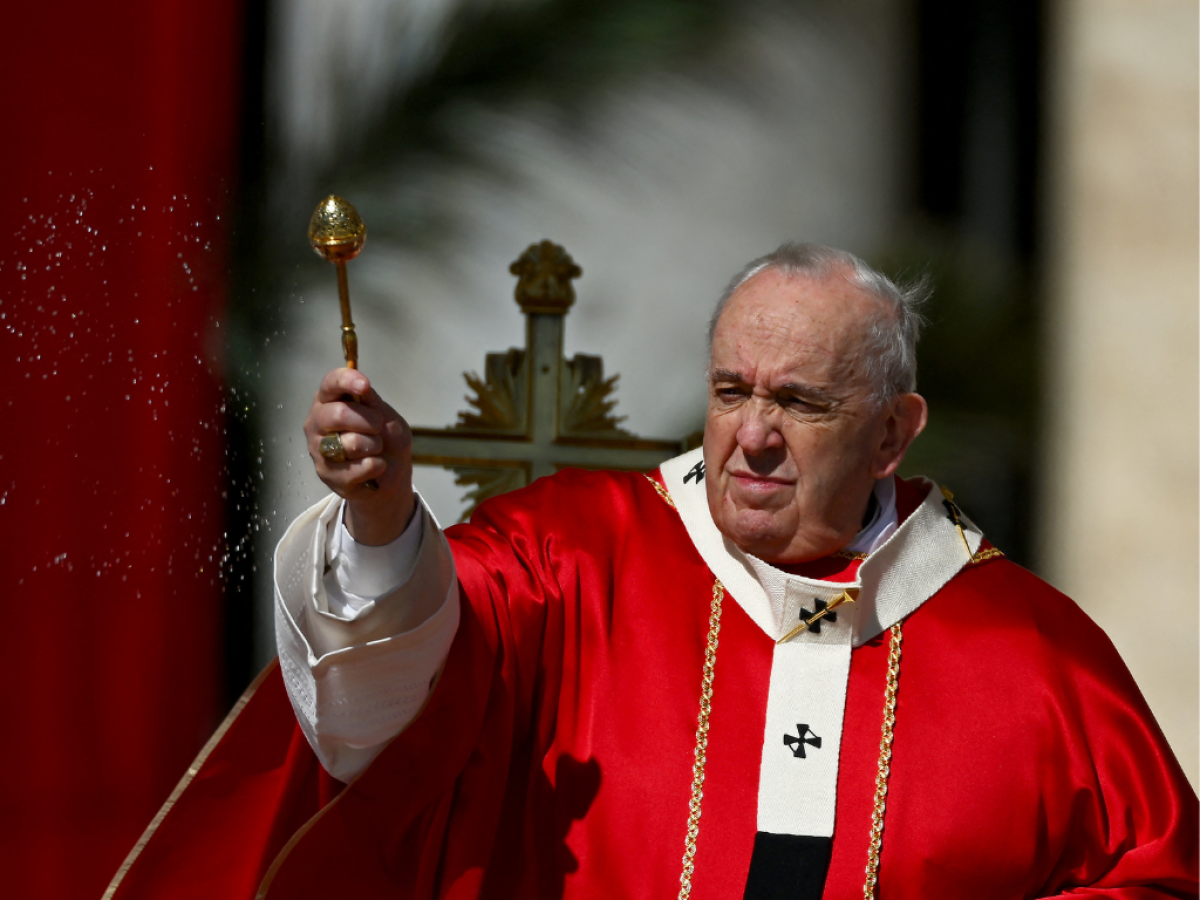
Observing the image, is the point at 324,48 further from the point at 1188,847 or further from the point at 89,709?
the point at 1188,847

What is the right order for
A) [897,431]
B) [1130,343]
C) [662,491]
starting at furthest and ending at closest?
[1130,343], [662,491], [897,431]

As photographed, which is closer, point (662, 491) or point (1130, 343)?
point (662, 491)

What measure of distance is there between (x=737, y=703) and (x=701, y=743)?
10cm

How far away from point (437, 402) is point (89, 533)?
1.01 meters

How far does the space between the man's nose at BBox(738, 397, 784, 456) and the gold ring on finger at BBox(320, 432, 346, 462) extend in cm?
80

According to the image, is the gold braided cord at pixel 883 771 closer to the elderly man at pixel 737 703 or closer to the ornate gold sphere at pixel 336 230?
the elderly man at pixel 737 703

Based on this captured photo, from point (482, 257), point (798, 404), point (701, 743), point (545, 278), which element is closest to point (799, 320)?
point (798, 404)

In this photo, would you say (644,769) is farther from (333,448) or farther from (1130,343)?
(1130,343)

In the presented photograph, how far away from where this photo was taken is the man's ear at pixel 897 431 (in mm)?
2556

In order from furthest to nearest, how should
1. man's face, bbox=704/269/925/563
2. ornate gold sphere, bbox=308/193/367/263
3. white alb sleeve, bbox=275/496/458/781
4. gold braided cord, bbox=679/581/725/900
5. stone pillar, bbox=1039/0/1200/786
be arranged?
stone pillar, bbox=1039/0/1200/786 → man's face, bbox=704/269/925/563 → gold braided cord, bbox=679/581/725/900 → white alb sleeve, bbox=275/496/458/781 → ornate gold sphere, bbox=308/193/367/263

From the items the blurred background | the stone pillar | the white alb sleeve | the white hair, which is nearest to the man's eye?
the white hair

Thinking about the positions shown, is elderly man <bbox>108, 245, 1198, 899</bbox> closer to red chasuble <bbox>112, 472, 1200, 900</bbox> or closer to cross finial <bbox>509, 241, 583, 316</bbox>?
red chasuble <bbox>112, 472, 1200, 900</bbox>

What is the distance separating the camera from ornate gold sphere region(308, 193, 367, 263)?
177 cm

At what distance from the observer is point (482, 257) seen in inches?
151
